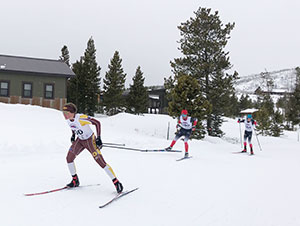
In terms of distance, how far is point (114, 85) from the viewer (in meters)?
34.6

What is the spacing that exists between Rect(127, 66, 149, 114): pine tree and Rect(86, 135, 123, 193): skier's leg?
97.8ft

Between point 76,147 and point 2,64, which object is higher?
point 2,64

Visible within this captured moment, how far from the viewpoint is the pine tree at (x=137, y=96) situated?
116 ft

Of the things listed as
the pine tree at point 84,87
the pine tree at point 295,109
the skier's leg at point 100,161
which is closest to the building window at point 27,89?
the pine tree at point 84,87

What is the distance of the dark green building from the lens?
21969 millimetres

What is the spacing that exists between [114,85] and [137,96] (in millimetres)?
3741

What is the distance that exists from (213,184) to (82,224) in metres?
3.93

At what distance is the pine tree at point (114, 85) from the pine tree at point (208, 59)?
46.8 feet

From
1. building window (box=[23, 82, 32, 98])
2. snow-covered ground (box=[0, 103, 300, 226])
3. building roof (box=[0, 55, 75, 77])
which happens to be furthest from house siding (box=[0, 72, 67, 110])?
snow-covered ground (box=[0, 103, 300, 226])

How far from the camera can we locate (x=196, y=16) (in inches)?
871

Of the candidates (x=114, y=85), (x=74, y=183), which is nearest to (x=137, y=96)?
(x=114, y=85)

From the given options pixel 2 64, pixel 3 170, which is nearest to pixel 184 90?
pixel 3 170

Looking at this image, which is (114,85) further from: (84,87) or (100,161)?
(100,161)

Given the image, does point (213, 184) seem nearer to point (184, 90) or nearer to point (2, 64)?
point (184, 90)
